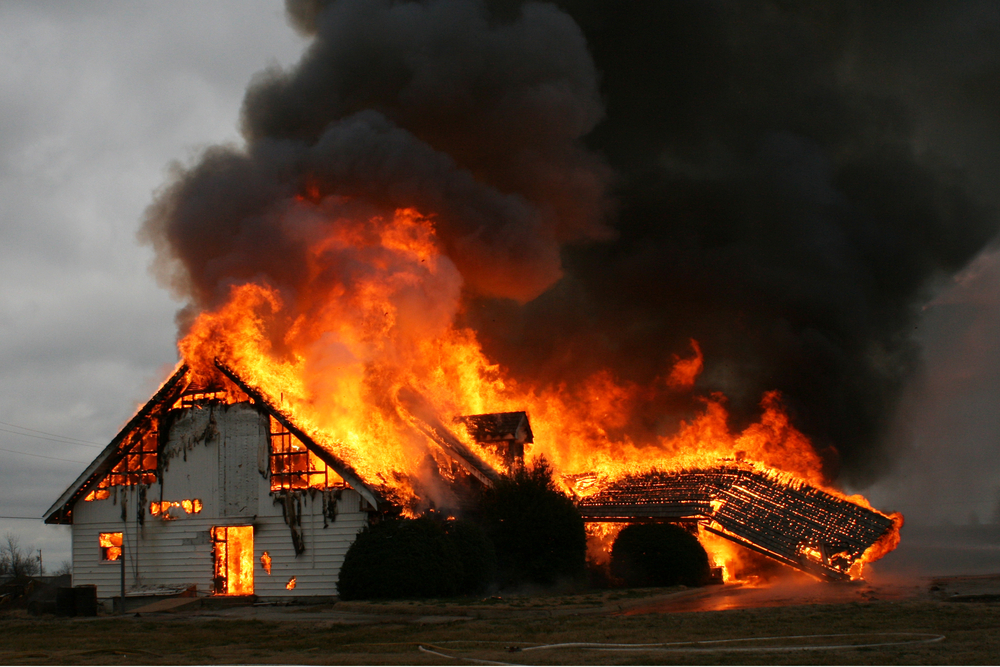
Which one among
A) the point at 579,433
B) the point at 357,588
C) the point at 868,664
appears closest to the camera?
the point at 868,664

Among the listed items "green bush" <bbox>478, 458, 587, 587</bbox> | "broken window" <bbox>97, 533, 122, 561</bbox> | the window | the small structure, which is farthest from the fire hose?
the small structure

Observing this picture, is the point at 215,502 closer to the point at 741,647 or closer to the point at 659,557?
the point at 659,557

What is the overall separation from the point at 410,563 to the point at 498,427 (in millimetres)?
10511

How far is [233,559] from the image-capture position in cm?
2370

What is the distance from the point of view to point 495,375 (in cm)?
3522

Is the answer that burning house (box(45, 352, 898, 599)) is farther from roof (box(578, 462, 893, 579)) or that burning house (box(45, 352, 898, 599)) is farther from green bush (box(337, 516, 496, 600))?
green bush (box(337, 516, 496, 600))

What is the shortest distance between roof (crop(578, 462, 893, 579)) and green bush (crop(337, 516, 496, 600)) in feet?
27.3

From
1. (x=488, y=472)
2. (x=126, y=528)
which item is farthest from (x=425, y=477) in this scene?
(x=126, y=528)

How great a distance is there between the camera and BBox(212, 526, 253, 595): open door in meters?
22.7

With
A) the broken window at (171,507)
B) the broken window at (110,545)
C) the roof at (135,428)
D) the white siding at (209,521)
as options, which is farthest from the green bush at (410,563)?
the broken window at (110,545)

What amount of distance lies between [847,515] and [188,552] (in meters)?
20.7

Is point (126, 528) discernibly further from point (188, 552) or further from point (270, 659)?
point (270, 659)

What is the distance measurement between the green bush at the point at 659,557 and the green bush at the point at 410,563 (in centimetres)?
623

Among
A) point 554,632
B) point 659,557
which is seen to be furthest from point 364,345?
point 554,632
